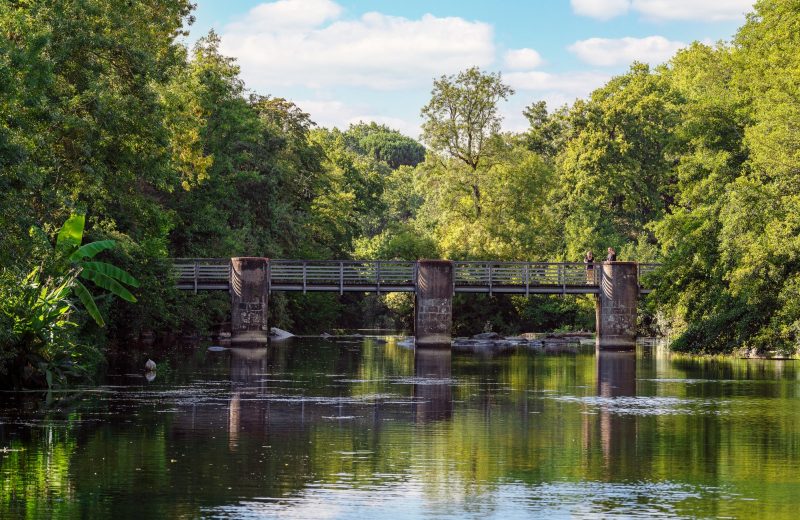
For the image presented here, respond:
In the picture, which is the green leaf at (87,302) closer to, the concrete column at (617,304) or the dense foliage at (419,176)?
the dense foliage at (419,176)

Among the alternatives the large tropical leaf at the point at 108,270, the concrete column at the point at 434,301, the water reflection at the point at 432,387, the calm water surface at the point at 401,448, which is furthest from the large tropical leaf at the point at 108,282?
the concrete column at the point at 434,301

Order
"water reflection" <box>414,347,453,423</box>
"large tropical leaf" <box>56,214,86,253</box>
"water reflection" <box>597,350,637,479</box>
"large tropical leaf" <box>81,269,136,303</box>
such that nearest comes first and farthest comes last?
"water reflection" <box>597,350,637,479</box>, "water reflection" <box>414,347,453,423</box>, "large tropical leaf" <box>56,214,86,253</box>, "large tropical leaf" <box>81,269,136,303</box>

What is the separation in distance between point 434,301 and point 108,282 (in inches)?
1071

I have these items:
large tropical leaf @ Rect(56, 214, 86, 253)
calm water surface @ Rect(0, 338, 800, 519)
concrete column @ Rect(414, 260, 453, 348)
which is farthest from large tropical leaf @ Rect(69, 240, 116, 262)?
concrete column @ Rect(414, 260, 453, 348)

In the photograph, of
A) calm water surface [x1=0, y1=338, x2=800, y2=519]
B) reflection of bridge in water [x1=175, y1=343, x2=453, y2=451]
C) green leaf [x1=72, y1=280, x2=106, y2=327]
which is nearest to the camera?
calm water surface [x1=0, y1=338, x2=800, y2=519]

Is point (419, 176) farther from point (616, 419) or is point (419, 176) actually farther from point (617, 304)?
point (616, 419)

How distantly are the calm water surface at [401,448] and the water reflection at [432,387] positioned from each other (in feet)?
0.33

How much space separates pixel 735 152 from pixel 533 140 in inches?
1249

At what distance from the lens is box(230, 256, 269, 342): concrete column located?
62281 mm

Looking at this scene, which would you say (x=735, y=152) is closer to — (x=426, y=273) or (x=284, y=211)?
(x=426, y=273)

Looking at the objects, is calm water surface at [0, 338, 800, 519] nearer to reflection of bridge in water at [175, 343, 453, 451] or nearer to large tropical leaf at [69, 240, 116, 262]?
reflection of bridge in water at [175, 343, 453, 451]

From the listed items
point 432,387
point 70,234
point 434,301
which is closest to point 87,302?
point 70,234

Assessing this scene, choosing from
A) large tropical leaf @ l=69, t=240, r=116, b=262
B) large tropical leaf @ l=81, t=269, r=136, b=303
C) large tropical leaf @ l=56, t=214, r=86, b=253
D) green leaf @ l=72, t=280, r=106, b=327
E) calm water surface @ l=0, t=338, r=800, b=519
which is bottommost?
calm water surface @ l=0, t=338, r=800, b=519

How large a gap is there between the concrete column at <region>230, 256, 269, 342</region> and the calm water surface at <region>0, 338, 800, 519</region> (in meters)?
21.9
